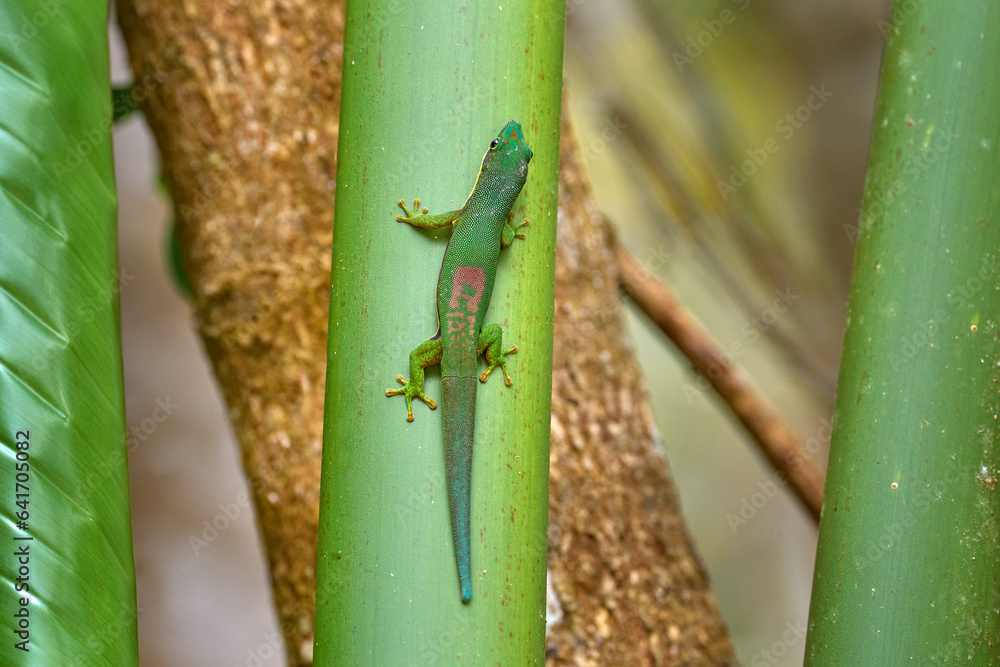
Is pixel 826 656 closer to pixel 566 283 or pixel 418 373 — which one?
pixel 418 373

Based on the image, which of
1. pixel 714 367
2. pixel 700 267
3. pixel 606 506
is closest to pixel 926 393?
pixel 606 506

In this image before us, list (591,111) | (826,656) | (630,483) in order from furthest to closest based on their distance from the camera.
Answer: (591,111), (630,483), (826,656)

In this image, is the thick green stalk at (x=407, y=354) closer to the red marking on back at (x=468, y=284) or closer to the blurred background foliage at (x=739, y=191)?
the red marking on back at (x=468, y=284)

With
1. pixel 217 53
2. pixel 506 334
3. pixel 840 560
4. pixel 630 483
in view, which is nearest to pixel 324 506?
pixel 506 334

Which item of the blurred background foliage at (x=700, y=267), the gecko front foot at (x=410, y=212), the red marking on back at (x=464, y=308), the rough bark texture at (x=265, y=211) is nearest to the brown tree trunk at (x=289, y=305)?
the rough bark texture at (x=265, y=211)

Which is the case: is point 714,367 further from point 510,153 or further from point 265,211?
point 510,153

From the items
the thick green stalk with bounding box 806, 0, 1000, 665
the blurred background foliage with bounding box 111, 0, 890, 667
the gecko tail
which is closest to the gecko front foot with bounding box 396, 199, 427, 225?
the gecko tail
